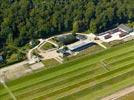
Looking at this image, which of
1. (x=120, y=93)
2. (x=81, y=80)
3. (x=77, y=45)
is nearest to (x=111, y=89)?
(x=120, y=93)

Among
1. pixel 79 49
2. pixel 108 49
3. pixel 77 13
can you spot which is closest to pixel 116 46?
pixel 108 49

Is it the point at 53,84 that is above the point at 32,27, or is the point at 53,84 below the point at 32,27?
below

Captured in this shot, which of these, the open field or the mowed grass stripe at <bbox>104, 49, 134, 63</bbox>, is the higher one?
the mowed grass stripe at <bbox>104, 49, 134, 63</bbox>

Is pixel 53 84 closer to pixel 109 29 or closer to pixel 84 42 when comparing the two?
pixel 84 42

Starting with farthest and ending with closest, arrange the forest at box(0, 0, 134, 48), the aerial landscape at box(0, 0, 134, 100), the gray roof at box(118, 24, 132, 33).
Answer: the gray roof at box(118, 24, 132, 33) < the forest at box(0, 0, 134, 48) < the aerial landscape at box(0, 0, 134, 100)

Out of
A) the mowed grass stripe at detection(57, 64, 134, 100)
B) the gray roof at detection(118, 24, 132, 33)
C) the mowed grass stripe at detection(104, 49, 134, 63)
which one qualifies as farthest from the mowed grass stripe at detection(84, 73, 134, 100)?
the gray roof at detection(118, 24, 132, 33)

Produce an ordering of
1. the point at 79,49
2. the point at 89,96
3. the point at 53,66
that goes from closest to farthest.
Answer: the point at 89,96
the point at 53,66
the point at 79,49

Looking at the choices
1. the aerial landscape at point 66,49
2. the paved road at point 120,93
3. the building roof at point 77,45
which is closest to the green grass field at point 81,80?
the aerial landscape at point 66,49

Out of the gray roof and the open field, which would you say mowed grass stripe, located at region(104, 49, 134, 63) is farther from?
the open field
